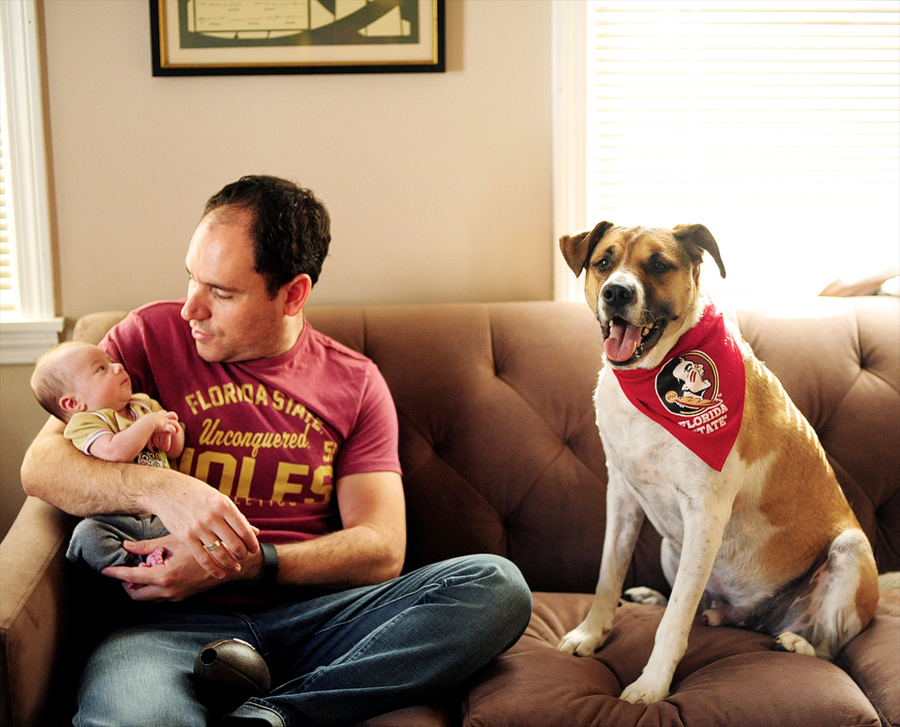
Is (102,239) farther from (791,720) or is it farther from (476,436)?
(791,720)

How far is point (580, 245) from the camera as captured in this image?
5.09 ft

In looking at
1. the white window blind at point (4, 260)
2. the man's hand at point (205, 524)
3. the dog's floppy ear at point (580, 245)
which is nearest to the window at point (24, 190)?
the white window blind at point (4, 260)

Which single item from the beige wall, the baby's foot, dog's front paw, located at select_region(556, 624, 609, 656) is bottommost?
dog's front paw, located at select_region(556, 624, 609, 656)

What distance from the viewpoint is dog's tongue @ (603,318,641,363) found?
1.42m

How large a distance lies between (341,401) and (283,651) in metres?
0.54

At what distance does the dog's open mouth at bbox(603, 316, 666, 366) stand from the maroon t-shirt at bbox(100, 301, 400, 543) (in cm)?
57

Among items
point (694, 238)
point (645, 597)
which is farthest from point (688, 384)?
point (645, 597)

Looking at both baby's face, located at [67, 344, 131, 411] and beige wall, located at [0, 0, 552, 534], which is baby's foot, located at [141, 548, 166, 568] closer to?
baby's face, located at [67, 344, 131, 411]

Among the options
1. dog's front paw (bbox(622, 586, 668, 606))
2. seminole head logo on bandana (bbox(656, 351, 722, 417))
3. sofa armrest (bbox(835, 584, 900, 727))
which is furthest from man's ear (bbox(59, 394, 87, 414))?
sofa armrest (bbox(835, 584, 900, 727))

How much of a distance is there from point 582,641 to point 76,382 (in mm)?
1131

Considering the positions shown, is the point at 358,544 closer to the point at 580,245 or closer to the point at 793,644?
the point at 580,245

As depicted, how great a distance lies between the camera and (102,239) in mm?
2164

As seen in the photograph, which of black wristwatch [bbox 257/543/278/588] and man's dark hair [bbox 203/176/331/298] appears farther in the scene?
man's dark hair [bbox 203/176/331/298]

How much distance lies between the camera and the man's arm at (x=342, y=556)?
4.53ft
